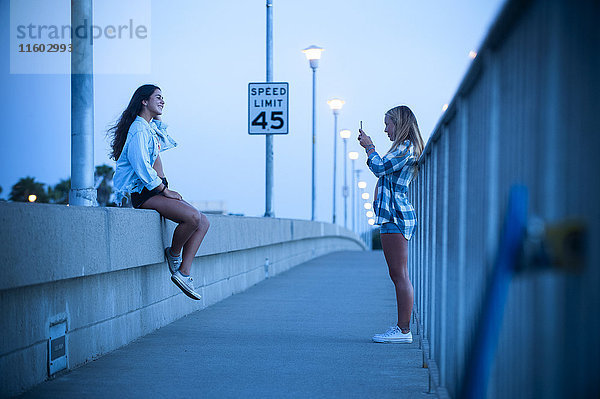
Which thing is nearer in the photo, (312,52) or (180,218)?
(180,218)

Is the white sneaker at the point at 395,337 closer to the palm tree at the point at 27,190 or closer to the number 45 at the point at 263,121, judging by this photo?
the number 45 at the point at 263,121

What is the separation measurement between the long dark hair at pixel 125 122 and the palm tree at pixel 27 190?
74.5m

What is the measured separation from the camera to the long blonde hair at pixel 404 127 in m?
6.42

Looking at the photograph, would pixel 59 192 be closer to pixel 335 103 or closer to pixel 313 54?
pixel 335 103

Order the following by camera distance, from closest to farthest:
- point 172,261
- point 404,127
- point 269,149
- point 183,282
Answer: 1. point 404,127
2. point 183,282
3. point 172,261
4. point 269,149

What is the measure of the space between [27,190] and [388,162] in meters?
76.6

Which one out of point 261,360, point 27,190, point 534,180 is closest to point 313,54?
point 261,360

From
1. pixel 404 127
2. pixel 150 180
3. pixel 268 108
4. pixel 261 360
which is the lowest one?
pixel 261 360

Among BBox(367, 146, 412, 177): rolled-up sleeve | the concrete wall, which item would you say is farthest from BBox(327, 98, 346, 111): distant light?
BBox(367, 146, 412, 177): rolled-up sleeve

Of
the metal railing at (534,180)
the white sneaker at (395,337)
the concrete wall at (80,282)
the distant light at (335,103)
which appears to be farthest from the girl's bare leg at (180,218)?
the distant light at (335,103)

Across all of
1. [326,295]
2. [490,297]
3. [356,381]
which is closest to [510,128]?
[490,297]

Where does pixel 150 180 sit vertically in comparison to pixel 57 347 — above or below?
above

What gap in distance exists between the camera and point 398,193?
6.40 m

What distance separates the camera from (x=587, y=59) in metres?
1.67
